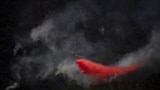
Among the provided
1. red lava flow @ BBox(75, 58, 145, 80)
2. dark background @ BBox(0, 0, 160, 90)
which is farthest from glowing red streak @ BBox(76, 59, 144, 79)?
dark background @ BBox(0, 0, 160, 90)

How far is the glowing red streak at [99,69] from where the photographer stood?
43.2 m

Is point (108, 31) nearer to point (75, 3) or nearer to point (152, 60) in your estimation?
point (75, 3)

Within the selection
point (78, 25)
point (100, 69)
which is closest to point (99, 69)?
point (100, 69)

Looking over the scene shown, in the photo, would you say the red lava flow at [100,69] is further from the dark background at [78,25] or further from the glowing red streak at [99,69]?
the dark background at [78,25]

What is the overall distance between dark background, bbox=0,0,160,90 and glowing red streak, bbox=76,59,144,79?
15.5 ft

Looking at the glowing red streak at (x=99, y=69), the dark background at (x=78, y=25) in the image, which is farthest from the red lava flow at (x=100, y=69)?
the dark background at (x=78, y=25)

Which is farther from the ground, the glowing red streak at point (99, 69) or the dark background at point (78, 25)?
the dark background at point (78, 25)

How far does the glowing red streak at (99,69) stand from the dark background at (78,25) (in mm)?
4732

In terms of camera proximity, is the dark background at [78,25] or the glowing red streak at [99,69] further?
the dark background at [78,25]

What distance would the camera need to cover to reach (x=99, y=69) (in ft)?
146

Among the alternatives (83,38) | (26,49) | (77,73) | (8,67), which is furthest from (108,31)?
(8,67)

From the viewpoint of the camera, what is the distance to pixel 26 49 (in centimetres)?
5409

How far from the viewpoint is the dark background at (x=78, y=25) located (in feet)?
167

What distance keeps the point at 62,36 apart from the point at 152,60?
14312 millimetres
